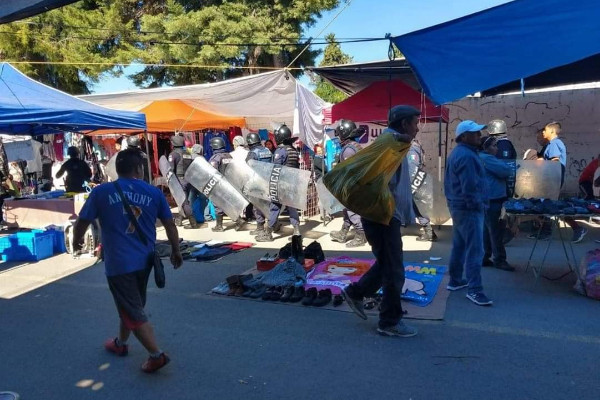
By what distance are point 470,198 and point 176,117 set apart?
26.2ft

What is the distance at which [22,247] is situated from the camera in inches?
285

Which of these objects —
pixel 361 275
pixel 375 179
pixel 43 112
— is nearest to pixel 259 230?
pixel 361 275

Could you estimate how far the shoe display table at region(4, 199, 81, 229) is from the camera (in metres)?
8.95

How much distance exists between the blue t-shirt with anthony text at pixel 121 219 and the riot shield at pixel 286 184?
182 inches

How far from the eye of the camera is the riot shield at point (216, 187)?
28.4ft

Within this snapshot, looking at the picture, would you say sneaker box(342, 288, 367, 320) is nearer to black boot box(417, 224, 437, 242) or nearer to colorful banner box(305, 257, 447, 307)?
colorful banner box(305, 257, 447, 307)

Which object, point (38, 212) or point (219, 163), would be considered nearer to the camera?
point (219, 163)

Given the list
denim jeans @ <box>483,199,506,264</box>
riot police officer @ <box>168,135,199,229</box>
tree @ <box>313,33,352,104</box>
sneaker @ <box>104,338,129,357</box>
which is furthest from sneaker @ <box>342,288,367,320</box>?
tree @ <box>313,33,352,104</box>

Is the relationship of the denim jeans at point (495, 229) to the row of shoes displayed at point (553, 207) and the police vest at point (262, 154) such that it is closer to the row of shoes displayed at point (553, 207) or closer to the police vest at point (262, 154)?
the row of shoes displayed at point (553, 207)

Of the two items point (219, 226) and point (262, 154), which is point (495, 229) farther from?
point (219, 226)

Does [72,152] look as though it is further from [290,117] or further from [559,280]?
[559,280]

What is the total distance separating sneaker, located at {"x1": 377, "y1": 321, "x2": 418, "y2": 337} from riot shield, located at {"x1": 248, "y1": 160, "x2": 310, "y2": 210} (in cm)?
418

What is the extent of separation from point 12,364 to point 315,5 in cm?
1780

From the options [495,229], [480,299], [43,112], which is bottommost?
[480,299]
